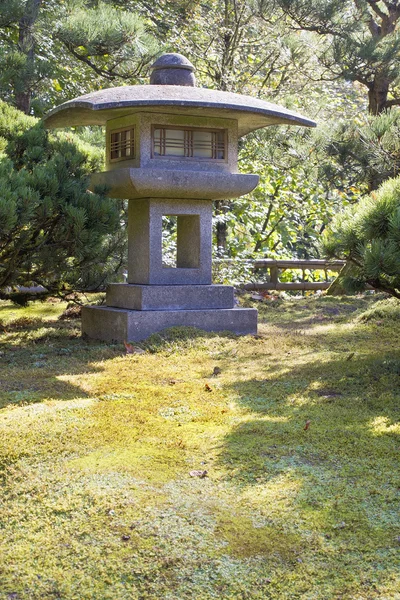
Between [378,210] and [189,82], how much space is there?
10.9ft

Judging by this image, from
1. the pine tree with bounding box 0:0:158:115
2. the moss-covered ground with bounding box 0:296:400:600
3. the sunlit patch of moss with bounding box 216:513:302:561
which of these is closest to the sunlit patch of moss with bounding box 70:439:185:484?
the moss-covered ground with bounding box 0:296:400:600

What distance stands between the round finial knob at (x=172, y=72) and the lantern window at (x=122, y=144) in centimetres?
69

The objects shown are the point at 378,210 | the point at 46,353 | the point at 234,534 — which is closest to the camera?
the point at 234,534

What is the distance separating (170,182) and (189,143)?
0.57m

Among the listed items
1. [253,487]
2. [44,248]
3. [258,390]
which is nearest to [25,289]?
[44,248]

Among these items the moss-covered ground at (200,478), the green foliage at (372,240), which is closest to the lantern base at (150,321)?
the moss-covered ground at (200,478)

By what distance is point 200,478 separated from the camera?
330 centimetres

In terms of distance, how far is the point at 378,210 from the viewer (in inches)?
191

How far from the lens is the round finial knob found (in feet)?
23.9

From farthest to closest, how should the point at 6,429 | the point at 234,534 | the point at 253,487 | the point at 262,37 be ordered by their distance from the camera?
the point at 262,37
the point at 6,429
the point at 253,487
the point at 234,534

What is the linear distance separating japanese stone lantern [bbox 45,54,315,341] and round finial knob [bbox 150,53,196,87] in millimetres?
11

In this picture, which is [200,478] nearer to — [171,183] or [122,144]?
[171,183]

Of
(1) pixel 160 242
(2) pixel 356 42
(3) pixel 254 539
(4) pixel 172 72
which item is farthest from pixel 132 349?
(2) pixel 356 42

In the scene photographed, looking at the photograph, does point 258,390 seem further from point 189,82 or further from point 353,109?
point 353,109
